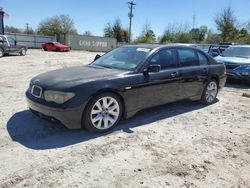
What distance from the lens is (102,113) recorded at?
4.72 metres

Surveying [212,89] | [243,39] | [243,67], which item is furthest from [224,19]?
[212,89]

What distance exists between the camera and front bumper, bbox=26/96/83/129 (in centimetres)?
431

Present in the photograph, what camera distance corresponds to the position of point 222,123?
18.5 ft

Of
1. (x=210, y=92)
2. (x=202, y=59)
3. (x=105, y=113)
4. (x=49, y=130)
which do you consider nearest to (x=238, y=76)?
(x=210, y=92)

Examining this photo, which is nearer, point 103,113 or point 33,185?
point 33,185

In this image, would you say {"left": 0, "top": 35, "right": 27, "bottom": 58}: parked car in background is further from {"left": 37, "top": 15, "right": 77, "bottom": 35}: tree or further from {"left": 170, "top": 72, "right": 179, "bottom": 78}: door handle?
{"left": 37, "top": 15, "right": 77, "bottom": 35}: tree

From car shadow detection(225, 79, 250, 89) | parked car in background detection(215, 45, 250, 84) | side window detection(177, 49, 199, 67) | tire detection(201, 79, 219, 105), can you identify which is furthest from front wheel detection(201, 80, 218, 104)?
parked car in background detection(215, 45, 250, 84)

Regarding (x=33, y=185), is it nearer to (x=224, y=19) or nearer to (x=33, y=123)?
(x=33, y=123)

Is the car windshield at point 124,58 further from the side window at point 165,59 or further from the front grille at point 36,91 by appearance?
the front grille at point 36,91

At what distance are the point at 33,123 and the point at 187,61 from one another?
11.6 ft

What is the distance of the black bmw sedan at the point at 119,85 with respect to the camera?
14.5 ft

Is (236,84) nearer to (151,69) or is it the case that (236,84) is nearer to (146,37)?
(151,69)

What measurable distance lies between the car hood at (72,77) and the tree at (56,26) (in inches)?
3010

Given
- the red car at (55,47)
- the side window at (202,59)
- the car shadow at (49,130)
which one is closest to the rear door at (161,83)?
the car shadow at (49,130)
